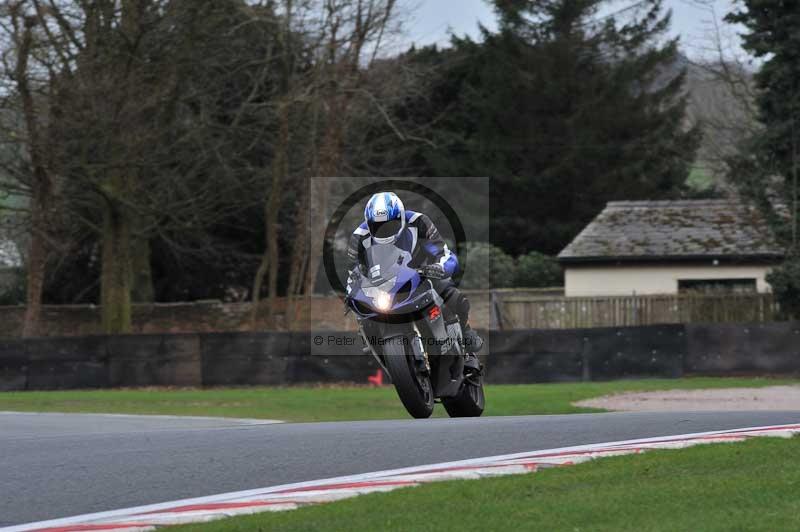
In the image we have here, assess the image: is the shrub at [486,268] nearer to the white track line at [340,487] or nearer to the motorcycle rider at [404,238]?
the motorcycle rider at [404,238]

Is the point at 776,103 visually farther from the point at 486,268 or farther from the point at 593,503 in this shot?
the point at 593,503

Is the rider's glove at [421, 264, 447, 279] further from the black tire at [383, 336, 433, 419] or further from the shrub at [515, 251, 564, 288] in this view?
the shrub at [515, 251, 564, 288]

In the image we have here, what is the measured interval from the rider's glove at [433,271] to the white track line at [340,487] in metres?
3.15

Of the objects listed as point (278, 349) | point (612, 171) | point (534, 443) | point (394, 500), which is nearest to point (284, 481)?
point (394, 500)

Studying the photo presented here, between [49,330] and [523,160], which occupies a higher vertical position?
[523,160]

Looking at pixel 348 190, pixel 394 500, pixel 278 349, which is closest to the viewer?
pixel 394 500

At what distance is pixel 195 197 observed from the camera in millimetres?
33938

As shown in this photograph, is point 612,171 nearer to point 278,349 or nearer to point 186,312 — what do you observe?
point 186,312

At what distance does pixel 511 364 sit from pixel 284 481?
1917 centimetres

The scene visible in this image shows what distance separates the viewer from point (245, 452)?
905cm

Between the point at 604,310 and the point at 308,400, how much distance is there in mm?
14126

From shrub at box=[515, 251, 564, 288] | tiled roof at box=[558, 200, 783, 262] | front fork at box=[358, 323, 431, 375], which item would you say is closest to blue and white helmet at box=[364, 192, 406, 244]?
front fork at box=[358, 323, 431, 375]

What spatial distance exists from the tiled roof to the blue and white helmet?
2735cm

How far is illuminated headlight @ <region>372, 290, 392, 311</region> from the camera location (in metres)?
11.9
